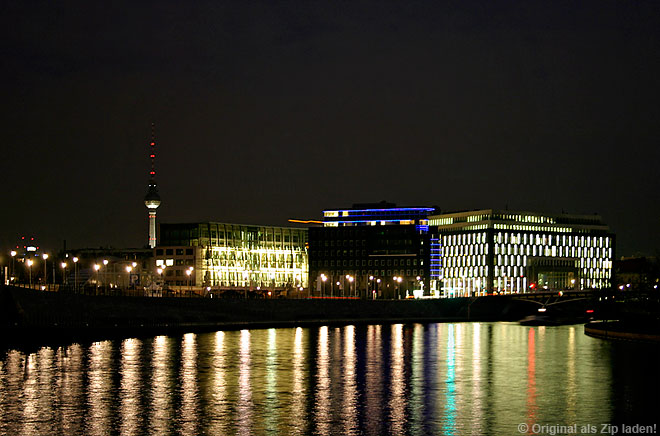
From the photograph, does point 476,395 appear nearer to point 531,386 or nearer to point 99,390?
point 531,386

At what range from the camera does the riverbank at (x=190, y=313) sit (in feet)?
332

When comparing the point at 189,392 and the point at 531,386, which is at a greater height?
the point at 189,392

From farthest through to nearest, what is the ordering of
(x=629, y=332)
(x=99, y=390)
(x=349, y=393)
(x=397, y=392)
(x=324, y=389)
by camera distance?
(x=629, y=332) < (x=324, y=389) < (x=397, y=392) < (x=99, y=390) < (x=349, y=393)

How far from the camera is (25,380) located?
5947 centimetres

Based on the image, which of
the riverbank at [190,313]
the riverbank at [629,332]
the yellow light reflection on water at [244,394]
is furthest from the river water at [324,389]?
the riverbank at [190,313]

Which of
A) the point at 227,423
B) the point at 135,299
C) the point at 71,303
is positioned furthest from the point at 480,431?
the point at 135,299

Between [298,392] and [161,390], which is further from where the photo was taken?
[161,390]

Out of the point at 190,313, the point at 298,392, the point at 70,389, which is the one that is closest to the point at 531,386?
the point at 298,392

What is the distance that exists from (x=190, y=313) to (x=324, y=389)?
78475mm

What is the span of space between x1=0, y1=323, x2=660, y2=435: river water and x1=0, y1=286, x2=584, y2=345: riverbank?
492 inches

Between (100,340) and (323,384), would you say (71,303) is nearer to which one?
(100,340)

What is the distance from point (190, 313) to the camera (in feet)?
435

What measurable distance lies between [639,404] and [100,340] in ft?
199

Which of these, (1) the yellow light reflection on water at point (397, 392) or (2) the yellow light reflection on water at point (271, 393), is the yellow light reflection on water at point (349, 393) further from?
(2) the yellow light reflection on water at point (271, 393)
